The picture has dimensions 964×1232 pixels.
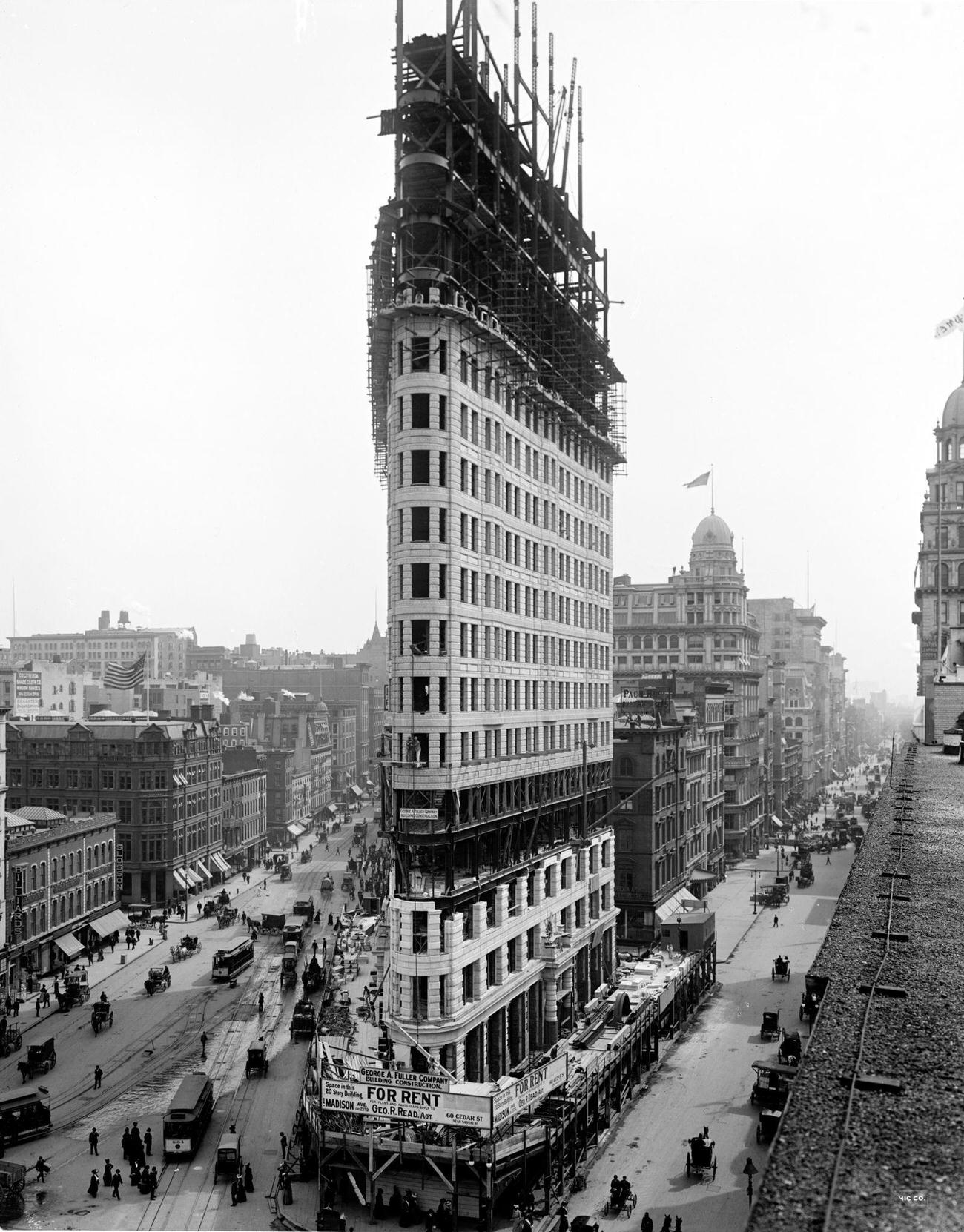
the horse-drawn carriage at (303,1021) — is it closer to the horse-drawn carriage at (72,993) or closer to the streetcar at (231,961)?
Result: the streetcar at (231,961)

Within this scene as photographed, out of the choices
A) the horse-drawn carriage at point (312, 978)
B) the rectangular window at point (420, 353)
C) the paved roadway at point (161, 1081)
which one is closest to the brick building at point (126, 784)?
the paved roadway at point (161, 1081)

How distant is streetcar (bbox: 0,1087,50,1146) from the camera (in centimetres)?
4506

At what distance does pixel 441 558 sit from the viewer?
166ft

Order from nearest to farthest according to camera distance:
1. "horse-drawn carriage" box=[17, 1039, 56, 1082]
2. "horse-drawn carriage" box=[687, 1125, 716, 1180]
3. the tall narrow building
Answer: "horse-drawn carriage" box=[687, 1125, 716, 1180], the tall narrow building, "horse-drawn carriage" box=[17, 1039, 56, 1082]

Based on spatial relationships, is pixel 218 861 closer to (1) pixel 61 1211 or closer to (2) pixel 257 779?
(2) pixel 257 779

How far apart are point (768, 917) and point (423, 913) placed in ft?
184

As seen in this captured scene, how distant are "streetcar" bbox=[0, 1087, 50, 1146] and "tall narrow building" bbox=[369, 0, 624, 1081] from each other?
14956 millimetres

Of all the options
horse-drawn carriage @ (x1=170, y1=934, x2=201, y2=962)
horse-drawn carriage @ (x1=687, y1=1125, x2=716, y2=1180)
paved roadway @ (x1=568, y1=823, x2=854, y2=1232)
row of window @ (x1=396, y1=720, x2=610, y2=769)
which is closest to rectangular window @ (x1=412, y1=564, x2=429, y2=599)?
row of window @ (x1=396, y1=720, x2=610, y2=769)

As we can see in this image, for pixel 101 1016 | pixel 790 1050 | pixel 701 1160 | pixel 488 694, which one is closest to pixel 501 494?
pixel 488 694

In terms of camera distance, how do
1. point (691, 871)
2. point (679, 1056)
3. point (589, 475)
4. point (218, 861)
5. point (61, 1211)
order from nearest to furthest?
point (61, 1211) < point (679, 1056) < point (589, 475) < point (691, 871) < point (218, 861)

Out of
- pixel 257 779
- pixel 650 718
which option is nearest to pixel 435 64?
pixel 650 718

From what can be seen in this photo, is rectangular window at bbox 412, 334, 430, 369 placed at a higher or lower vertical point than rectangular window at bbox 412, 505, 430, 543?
higher

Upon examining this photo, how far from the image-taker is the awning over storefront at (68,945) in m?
77.4

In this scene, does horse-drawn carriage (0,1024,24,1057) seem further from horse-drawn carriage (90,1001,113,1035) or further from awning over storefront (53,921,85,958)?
awning over storefront (53,921,85,958)
